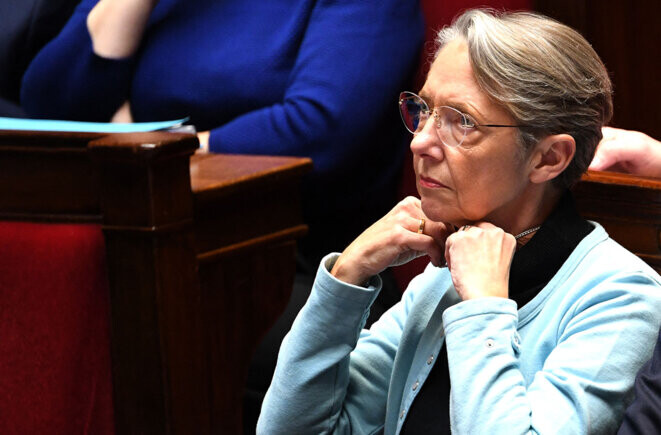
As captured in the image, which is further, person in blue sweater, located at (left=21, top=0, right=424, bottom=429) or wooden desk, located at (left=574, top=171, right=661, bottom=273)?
person in blue sweater, located at (left=21, top=0, right=424, bottom=429)

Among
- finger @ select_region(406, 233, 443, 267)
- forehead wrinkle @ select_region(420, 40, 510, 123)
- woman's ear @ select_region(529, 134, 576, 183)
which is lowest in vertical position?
finger @ select_region(406, 233, 443, 267)

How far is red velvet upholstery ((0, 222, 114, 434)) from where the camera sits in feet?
6.15

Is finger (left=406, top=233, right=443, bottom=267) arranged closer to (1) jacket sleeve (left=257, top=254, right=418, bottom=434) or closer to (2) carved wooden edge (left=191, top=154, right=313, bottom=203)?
(1) jacket sleeve (left=257, top=254, right=418, bottom=434)

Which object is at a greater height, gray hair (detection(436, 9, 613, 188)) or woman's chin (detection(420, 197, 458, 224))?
gray hair (detection(436, 9, 613, 188))

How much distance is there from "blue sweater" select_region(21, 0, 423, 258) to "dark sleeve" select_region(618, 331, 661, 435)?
1.30m

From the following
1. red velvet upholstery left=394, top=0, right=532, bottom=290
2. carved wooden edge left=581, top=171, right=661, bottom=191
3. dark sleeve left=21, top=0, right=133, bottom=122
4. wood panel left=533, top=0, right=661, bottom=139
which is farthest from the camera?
dark sleeve left=21, top=0, right=133, bottom=122

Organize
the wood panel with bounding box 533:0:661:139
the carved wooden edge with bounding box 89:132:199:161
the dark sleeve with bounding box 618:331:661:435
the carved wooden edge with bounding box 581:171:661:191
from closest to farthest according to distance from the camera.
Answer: the dark sleeve with bounding box 618:331:661:435 → the carved wooden edge with bounding box 581:171:661:191 → the carved wooden edge with bounding box 89:132:199:161 → the wood panel with bounding box 533:0:661:139

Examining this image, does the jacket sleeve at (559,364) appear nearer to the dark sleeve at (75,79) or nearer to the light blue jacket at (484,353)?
the light blue jacket at (484,353)

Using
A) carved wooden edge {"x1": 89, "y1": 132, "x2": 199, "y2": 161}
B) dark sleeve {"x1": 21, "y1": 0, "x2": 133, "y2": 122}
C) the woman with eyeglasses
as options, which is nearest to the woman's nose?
the woman with eyeglasses

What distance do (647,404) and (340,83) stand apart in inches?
53.1

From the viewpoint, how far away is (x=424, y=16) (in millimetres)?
2416

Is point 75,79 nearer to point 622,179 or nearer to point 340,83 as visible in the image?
point 340,83

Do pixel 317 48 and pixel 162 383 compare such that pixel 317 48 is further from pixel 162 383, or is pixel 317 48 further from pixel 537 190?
pixel 537 190

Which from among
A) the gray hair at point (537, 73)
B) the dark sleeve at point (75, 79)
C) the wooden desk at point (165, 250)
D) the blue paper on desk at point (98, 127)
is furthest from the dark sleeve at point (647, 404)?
the dark sleeve at point (75, 79)
